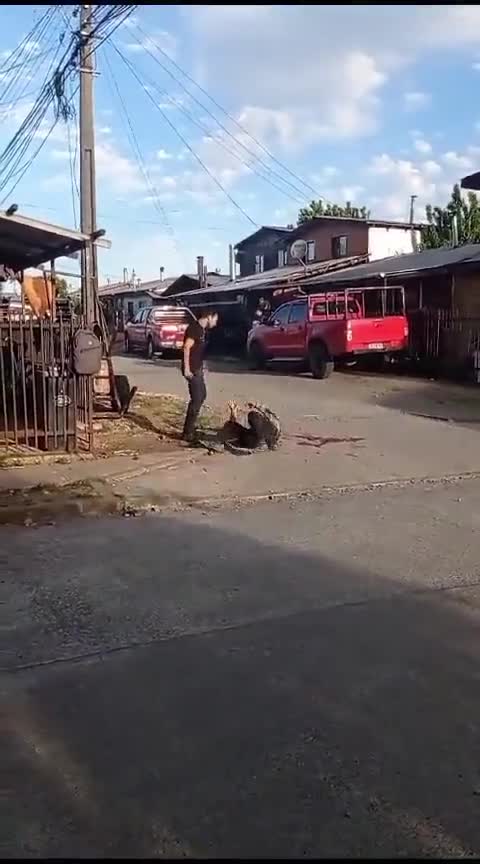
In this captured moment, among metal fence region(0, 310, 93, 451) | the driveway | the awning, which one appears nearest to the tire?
the driveway

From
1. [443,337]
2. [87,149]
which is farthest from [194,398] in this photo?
[443,337]

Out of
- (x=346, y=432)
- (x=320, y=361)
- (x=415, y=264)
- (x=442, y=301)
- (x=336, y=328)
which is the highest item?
(x=415, y=264)

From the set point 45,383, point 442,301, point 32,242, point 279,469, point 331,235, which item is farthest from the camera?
point 331,235

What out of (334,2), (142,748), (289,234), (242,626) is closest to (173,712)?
(142,748)

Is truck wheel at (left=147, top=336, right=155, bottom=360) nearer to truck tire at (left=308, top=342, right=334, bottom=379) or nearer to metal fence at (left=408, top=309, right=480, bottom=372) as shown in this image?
truck tire at (left=308, top=342, right=334, bottom=379)

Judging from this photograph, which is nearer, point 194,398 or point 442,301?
point 194,398

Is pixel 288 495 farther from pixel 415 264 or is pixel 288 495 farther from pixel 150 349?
pixel 150 349

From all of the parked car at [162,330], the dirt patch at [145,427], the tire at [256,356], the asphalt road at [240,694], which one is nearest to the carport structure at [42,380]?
the dirt patch at [145,427]

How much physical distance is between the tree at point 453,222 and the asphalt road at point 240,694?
38108 mm

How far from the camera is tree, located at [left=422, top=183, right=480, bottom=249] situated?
43078 mm

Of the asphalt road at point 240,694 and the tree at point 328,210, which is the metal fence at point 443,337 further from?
the tree at point 328,210

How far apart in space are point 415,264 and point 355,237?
46.4 feet

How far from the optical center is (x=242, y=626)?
16.6 ft

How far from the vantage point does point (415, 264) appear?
24.9 m
